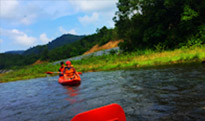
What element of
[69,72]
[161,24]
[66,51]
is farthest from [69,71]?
[66,51]

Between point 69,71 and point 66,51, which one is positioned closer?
point 69,71

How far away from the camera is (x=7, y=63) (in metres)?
114

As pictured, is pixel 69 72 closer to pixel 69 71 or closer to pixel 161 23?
pixel 69 71

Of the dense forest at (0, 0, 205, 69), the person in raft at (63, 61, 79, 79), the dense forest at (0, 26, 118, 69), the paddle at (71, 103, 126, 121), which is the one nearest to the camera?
the paddle at (71, 103, 126, 121)

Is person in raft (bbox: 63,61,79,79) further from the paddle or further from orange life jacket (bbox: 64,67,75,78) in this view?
the paddle

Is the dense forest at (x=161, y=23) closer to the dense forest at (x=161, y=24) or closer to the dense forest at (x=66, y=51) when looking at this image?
the dense forest at (x=161, y=24)

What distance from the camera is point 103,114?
3133mm

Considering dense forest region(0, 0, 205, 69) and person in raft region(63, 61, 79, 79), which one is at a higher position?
dense forest region(0, 0, 205, 69)

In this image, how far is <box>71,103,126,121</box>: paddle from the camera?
2975mm

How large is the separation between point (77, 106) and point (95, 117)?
478 cm

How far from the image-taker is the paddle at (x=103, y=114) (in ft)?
9.76

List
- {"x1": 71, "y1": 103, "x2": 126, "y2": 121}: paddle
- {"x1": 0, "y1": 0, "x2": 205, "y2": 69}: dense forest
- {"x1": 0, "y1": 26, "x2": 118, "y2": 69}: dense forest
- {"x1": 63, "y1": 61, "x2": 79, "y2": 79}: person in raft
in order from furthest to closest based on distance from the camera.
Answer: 1. {"x1": 0, "y1": 26, "x2": 118, "y2": 69}: dense forest
2. {"x1": 0, "y1": 0, "x2": 205, "y2": 69}: dense forest
3. {"x1": 63, "y1": 61, "x2": 79, "y2": 79}: person in raft
4. {"x1": 71, "y1": 103, "x2": 126, "y2": 121}: paddle

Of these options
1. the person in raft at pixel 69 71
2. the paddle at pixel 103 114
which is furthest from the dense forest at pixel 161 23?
the paddle at pixel 103 114

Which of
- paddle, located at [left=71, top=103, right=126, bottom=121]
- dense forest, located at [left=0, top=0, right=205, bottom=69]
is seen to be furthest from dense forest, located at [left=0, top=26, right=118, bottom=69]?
paddle, located at [left=71, top=103, right=126, bottom=121]
